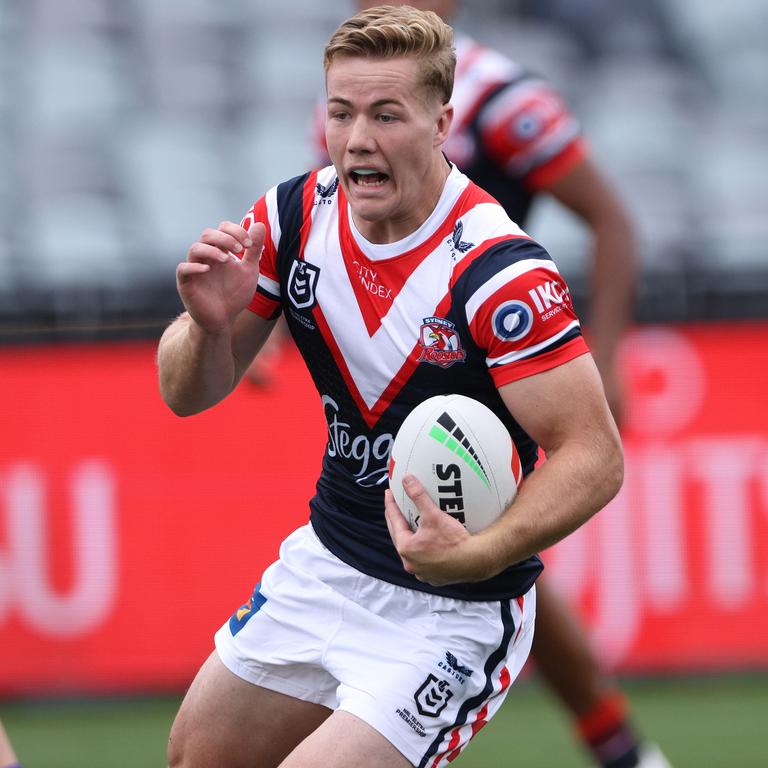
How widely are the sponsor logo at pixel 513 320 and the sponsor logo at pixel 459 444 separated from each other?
0.23 metres

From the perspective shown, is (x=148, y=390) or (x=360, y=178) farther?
(x=148, y=390)

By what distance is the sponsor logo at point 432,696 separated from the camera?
340cm

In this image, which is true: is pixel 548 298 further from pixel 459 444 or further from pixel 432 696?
pixel 432 696

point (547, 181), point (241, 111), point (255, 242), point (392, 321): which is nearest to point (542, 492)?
point (392, 321)

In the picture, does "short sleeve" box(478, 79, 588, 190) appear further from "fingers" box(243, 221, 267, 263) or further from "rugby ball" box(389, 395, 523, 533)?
"rugby ball" box(389, 395, 523, 533)

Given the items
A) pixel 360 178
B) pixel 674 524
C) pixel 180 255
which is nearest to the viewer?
pixel 360 178

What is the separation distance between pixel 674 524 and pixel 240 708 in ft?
13.0

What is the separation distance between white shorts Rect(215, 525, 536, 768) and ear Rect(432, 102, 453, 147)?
41.2 inches

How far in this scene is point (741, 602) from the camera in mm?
7199

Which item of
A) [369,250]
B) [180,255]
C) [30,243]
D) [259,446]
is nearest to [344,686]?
[369,250]

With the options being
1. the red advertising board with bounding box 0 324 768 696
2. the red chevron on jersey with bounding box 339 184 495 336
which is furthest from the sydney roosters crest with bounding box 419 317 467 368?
the red advertising board with bounding box 0 324 768 696

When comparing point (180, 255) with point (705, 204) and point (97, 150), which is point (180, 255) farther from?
point (705, 204)

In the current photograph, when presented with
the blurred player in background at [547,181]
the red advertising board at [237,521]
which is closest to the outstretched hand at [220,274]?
the blurred player in background at [547,181]

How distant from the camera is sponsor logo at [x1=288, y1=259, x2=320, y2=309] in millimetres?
3637
